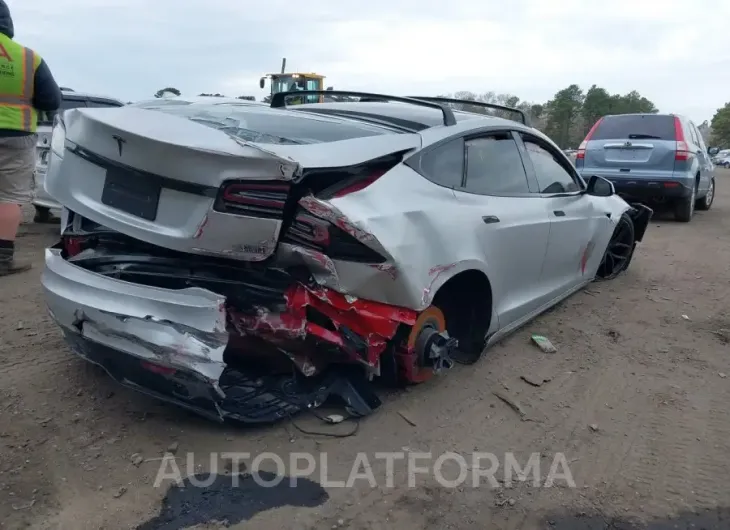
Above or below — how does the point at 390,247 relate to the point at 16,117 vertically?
below

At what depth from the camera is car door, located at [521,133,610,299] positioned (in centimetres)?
426

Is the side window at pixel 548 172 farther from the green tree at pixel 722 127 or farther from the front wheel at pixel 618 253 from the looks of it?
the green tree at pixel 722 127

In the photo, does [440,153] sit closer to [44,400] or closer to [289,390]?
[289,390]

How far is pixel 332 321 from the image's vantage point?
2799 millimetres

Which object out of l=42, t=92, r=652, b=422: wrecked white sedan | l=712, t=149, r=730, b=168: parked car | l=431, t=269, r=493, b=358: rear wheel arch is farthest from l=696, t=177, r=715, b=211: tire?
l=712, t=149, r=730, b=168: parked car

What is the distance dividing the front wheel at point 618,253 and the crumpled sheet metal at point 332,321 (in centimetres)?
367

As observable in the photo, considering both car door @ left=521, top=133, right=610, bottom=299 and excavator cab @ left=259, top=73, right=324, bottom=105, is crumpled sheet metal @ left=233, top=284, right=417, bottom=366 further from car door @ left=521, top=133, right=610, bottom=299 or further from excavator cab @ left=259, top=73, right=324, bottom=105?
excavator cab @ left=259, top=73, right=324, bottom=105

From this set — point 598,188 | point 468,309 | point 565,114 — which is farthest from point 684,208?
point 565,114

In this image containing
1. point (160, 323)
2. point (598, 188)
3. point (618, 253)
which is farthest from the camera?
point (618, 253)

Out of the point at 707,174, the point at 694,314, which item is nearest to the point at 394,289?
the point at 694,314

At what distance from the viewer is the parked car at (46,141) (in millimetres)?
6809

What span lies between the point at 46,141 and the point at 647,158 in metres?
7.87

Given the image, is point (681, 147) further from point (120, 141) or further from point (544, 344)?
point (120, 141)

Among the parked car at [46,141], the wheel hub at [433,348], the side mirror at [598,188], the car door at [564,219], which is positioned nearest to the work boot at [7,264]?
the parked car at [46,141]
